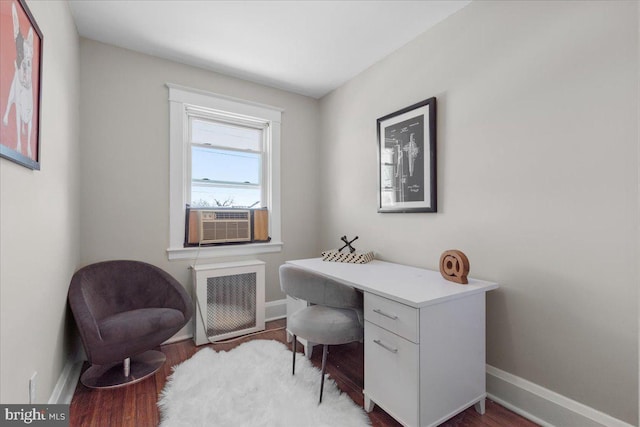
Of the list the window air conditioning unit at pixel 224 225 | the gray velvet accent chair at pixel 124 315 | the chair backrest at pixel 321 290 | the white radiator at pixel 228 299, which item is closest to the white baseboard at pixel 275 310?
the white radiator at pixel 228 299

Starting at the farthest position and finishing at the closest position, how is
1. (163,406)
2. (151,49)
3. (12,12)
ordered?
(151,49) → (163,406) → (12,12)

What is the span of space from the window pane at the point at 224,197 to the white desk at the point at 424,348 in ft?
5.76

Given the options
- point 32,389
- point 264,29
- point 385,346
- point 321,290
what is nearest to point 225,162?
point 264,29

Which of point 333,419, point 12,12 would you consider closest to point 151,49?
point 12,12

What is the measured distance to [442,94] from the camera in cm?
212

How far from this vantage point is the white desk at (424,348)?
1.41 m

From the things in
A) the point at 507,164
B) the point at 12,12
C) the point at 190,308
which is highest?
the point at 12,12

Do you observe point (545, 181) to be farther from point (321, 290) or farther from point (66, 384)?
point (66, 384)

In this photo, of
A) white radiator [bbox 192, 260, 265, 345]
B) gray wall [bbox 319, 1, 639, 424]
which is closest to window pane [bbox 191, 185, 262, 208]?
white radiator [bbox 192, 260, 265, 345]

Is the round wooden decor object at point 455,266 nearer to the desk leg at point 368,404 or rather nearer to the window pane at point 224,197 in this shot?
the desk leg at point 368,404

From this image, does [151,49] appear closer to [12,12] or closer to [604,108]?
[12,12]

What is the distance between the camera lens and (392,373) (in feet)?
5.01

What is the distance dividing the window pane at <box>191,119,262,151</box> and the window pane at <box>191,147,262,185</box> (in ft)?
0.26

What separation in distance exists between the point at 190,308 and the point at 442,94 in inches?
96.5
